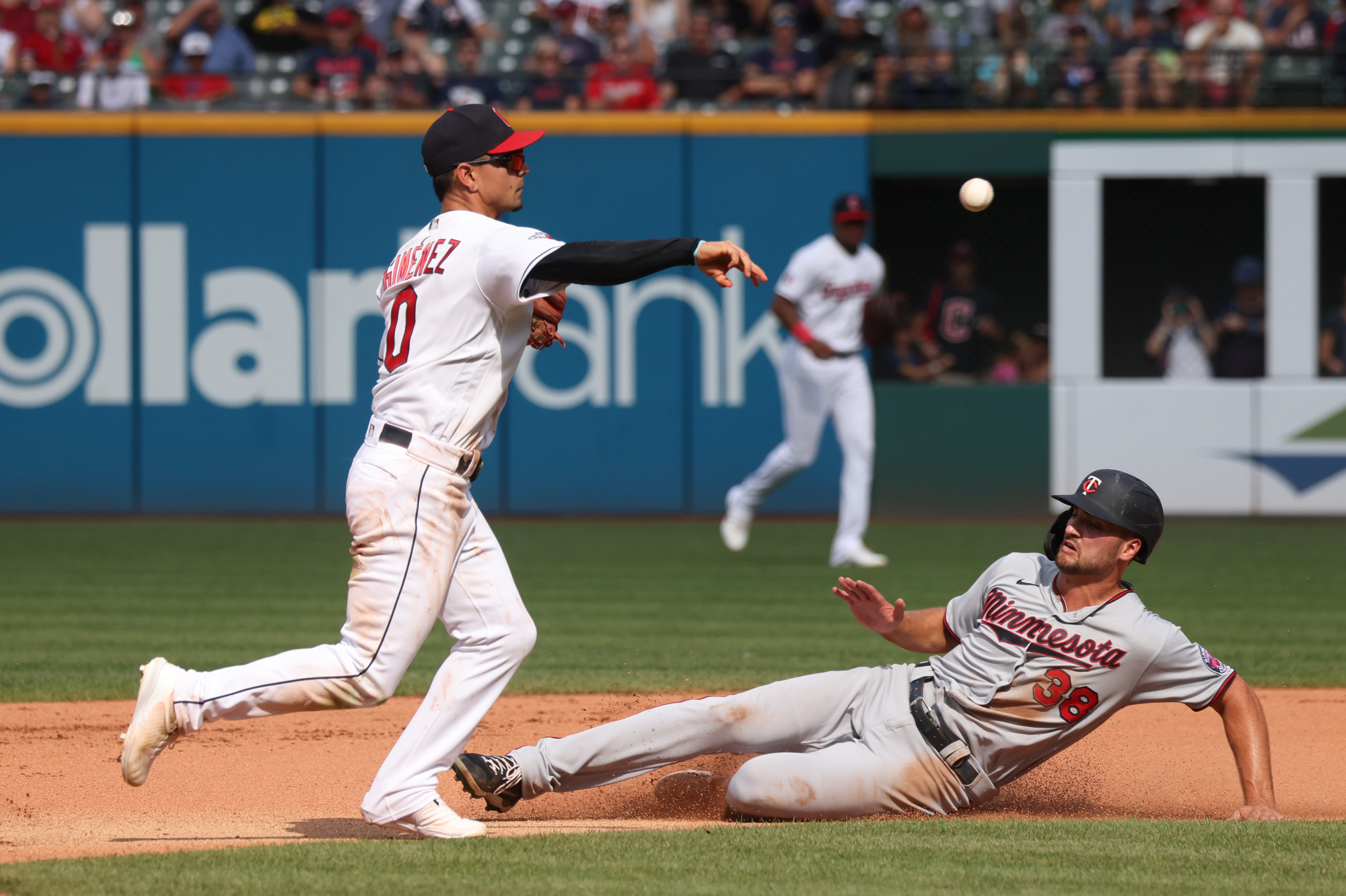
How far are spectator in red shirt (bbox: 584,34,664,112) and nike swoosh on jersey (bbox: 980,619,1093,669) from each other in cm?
995

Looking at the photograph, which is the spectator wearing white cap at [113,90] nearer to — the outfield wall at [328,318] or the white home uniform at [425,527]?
the outfield wall at [328,318]

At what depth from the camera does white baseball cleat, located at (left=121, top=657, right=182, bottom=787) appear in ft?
11.6

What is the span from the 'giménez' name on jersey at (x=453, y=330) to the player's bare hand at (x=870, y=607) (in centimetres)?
109

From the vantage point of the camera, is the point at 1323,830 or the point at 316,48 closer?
the point at 1323,830

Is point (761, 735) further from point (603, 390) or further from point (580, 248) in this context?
point (603, 390)

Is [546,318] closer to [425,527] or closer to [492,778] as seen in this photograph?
[425,527]

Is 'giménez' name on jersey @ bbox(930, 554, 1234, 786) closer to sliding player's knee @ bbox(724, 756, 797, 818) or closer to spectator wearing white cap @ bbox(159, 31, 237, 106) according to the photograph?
sliding player's knee @ bbox(724, 756, 797, 818)

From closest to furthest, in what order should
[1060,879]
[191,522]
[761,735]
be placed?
[1060,879] → [761,735] → [191,522]

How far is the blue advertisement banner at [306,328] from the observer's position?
13211 millimetres

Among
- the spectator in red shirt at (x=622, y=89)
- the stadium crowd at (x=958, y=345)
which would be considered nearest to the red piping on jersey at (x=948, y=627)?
the stadium crowd at (x=958, y=345)

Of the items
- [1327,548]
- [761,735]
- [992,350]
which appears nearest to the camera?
[761,735]

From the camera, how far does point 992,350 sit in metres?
14.0

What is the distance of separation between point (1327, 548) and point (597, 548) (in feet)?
17.1

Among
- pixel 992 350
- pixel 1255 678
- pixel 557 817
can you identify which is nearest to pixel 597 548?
pixel 992 350
